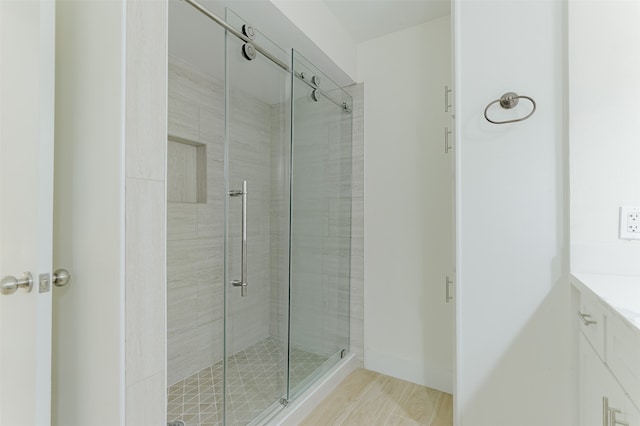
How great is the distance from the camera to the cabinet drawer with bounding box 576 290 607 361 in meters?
1.02

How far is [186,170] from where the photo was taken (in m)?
2.38

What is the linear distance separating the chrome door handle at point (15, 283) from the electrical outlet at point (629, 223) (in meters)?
2.09

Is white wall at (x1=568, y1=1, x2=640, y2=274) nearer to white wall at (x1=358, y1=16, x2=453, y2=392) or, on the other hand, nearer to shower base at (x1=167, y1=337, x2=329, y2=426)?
white wall at (x1=358, y1=16, x2=453, y2=392)

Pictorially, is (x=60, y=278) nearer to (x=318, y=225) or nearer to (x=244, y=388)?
(x=244, y=388)

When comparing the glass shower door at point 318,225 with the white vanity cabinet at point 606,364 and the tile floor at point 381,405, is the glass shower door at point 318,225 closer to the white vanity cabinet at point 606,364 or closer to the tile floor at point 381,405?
the tile floor at point 381,405

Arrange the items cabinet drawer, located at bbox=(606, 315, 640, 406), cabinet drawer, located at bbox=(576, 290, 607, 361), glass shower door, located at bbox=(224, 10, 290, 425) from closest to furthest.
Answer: cabinet drawer, located at bbox=(606, 315, 640, 406)
cabinet drawer, located at bbox=(576, 290, 607, 361)
glass shower door, located at bbox=(224, 10, 290, 425)

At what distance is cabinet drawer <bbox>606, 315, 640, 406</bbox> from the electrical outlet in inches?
23.1

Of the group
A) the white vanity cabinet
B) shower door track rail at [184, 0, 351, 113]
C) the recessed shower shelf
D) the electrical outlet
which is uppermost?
shower door track rail at [184, 0, 351, 113]

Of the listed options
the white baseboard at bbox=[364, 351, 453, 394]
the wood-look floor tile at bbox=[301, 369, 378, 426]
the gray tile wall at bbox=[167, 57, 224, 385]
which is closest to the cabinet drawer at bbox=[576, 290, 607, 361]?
the white baseboard at bbox=[364, 351, 453, 394]

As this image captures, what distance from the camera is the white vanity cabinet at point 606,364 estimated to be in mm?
785

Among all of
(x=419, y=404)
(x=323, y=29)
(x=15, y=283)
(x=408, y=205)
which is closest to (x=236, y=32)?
(x=323, y=29)

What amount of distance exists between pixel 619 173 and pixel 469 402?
1.23 meters

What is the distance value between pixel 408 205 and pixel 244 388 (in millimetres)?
1535

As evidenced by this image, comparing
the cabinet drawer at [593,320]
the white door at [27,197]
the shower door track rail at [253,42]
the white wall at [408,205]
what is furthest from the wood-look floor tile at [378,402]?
the shower door track rail at [253,42]
